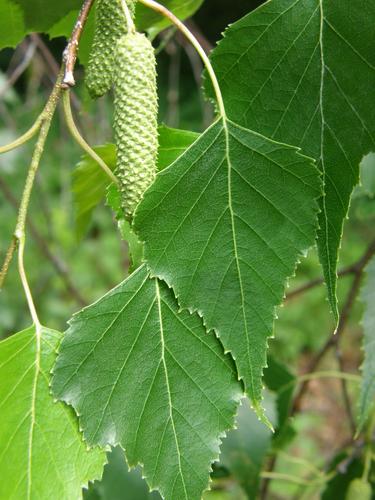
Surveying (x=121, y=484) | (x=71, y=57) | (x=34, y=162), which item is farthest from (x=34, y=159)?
(x=121, y=484)

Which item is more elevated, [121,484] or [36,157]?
[36,157]

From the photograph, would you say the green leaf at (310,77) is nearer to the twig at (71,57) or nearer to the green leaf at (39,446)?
the twig at (71,57)

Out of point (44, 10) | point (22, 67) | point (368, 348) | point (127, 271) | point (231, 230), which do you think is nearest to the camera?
point (231, 230)

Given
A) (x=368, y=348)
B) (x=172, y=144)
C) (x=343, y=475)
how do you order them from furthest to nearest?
(x=343, y=475) < (x=368, y=348) < (x=172, y=144)

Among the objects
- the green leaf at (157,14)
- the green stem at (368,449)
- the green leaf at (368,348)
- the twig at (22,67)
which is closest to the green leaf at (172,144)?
the green leaf at (157,14)

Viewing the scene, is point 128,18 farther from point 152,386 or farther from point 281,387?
point 281,387

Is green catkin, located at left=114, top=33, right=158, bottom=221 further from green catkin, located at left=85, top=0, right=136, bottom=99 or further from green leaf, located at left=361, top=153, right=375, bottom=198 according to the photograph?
green leaf, located at left=361, top=153, right=375, bottom=198
